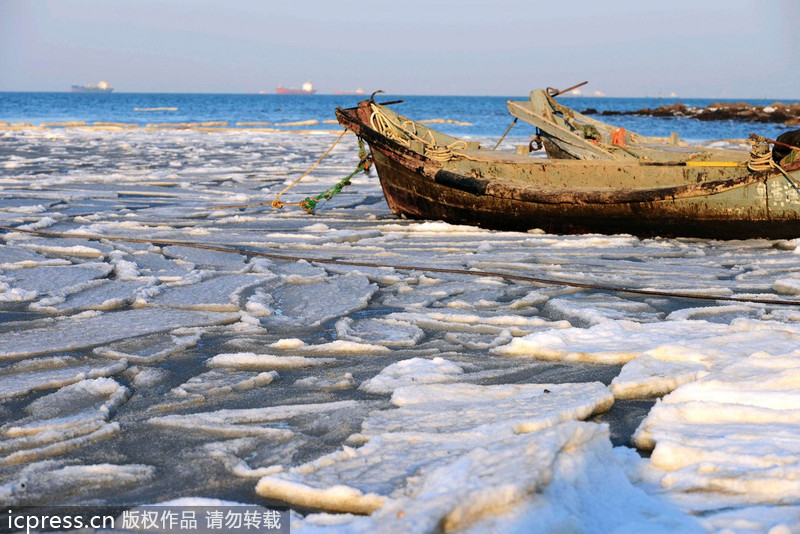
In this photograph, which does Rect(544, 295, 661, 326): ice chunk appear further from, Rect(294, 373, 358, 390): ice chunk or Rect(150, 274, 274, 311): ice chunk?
Rect(150, 274, 274, 311): ice chunk

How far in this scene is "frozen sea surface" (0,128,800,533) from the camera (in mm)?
2480

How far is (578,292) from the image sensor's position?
5488 mm

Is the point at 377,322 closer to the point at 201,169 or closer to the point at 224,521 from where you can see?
the point at 224,521

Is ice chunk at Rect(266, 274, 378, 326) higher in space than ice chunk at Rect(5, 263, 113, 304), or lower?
lower

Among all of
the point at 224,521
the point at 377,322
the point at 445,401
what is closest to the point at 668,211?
the point at 377,322

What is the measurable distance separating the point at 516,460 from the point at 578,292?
320 cm

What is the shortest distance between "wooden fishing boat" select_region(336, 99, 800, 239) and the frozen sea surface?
0.34 meters

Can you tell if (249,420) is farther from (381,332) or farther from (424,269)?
(424,269)

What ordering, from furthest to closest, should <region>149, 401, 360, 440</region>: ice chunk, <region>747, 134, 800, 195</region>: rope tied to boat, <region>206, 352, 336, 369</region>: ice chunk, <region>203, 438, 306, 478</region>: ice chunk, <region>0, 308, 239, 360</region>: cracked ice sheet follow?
<region>747, 134, 800, 195</region>: rope tied to boat
<region>0, 308, 239, 360</region>: cracked ice sheet
<region>206, 352, 336, 369</region>: ice chunk
<region>149, 401, 360, 440</region>: ice chunk
<region>203, 438, 306, 478</region>: ice chunk

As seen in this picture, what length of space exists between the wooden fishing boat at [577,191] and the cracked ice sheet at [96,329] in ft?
13.1

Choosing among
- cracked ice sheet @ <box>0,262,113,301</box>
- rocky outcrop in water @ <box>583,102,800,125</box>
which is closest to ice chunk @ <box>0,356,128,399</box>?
cracked ice sheet @ <box>0,262,113,301</box>

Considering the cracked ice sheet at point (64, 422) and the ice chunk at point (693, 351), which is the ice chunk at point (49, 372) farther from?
the ice chunk at point (693, 351)

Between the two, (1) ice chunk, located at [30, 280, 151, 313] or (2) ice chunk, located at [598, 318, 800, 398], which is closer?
(2) ice chunk, located at [598, 318, 800, 398]

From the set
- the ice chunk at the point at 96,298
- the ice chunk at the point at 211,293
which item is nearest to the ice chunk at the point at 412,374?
the ice chunk at the point at 211,293
